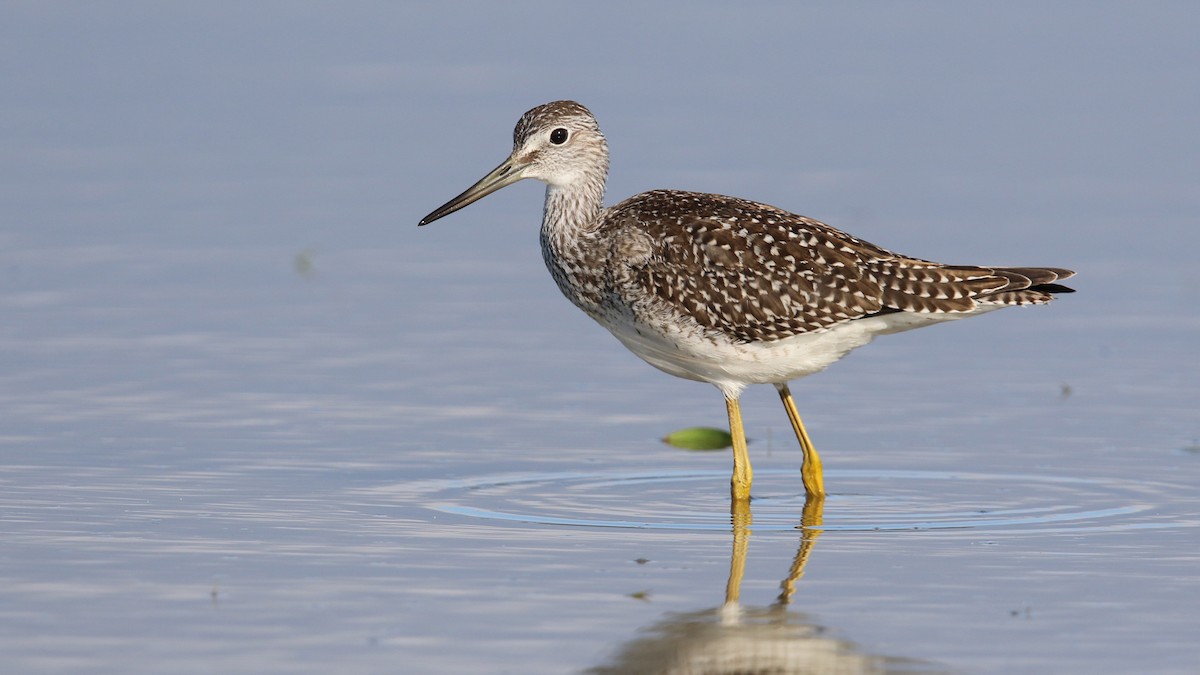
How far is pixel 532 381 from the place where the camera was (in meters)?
14.7

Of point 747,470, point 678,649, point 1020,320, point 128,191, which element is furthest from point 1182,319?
point 128,191

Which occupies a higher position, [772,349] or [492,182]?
[492,182]

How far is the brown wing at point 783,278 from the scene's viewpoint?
12.4 metres

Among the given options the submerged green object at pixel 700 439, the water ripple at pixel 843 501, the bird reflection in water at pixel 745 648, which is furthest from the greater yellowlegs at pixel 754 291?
the bird reflection in water at pixel 745 648

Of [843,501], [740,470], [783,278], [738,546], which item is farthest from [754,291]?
[738,546]

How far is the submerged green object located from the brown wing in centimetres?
131

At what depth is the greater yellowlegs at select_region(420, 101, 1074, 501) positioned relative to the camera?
12375 mm

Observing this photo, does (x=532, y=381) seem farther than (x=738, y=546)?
Yes

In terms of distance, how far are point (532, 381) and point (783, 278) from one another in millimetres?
2800

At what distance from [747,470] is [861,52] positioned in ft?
48.1

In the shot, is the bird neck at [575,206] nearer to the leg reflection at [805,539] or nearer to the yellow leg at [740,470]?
the yellow leg at [740,470]

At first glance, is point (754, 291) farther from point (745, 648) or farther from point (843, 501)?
point (745, 648)

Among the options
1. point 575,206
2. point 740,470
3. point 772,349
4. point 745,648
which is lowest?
point 745,648

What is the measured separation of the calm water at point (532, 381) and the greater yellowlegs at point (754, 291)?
78 centimetres
